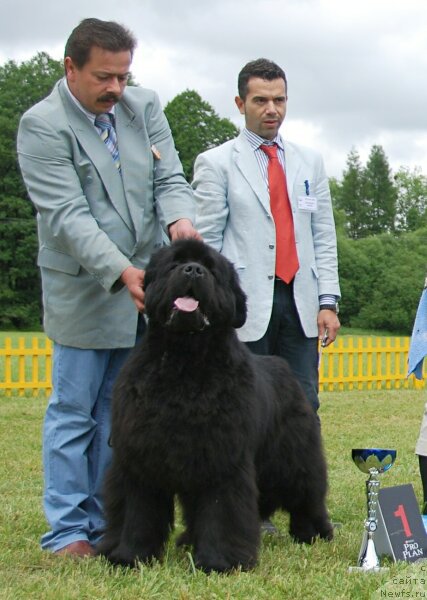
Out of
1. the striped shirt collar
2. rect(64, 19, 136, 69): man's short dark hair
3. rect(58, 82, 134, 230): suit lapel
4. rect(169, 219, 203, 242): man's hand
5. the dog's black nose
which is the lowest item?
the dog's black nose

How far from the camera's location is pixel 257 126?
4.86 meters

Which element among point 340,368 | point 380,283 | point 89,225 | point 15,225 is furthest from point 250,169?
point 15,225

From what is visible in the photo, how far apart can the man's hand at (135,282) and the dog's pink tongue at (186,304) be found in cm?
31

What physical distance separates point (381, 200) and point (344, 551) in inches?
2681

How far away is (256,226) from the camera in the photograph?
4727 mm

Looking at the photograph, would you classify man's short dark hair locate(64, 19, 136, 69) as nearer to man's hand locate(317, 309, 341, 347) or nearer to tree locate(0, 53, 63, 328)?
man's hand locate(317, 309, 341, 347)

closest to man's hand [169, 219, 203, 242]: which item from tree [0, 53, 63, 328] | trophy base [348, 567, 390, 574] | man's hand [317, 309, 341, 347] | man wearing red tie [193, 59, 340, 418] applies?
man wearing red tie [193, 59, 340, 418]

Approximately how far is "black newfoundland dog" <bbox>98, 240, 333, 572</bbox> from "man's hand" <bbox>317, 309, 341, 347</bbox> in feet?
3.77

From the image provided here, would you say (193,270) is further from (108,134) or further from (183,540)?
(183,540)

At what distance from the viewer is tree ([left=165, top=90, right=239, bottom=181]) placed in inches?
1635

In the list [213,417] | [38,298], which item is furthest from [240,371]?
[38,298]

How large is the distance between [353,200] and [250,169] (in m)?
67.1

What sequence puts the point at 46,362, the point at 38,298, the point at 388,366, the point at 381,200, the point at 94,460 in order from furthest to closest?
the point at 381,200 < the point at 38,298 < the point at 388,366 < the point at 46,362 < the point at 94,460

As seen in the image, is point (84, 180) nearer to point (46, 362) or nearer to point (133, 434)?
point (133, 434)
